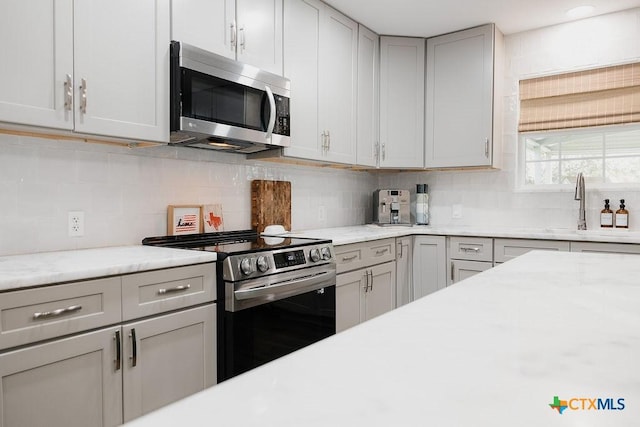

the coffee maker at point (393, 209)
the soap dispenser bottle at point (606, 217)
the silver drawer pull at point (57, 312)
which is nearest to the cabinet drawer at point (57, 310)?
the silver drawer pull at point (57, 312)

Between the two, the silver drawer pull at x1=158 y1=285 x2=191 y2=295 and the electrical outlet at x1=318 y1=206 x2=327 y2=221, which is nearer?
the silver drawer pull at x1=158 y1=285 x2=191 y2=295

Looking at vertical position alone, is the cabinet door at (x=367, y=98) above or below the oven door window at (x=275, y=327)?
above

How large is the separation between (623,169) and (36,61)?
3.90 metres

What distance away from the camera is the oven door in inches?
78.0

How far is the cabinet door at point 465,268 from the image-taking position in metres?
3.40

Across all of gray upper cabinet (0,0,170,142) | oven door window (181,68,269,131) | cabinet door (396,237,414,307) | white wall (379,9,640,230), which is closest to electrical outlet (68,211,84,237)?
gray upper cabinet (0,0,170,142)

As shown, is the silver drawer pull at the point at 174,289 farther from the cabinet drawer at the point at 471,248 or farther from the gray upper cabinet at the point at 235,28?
the cabinet drawer at the point at 471,248

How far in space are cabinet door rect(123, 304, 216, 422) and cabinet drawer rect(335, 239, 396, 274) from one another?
1.07 metres

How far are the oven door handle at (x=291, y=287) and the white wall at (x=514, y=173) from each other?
6.52 feet

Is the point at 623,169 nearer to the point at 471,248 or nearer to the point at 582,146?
the point at 582,146

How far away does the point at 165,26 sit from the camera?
2.16 metres

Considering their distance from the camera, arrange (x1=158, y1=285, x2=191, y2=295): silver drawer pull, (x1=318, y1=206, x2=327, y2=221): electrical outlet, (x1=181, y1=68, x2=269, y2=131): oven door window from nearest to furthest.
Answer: (x1=158, y1=285, x2=191, y2=295): silver drawer pull, (x1=181, y1=68, x2=269, y2=131): oven door window, (x1=318, y1=206, x2=327, y2=221): electrical outlet

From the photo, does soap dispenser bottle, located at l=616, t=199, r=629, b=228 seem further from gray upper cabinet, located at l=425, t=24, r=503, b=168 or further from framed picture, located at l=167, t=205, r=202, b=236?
framed picture, located at l=167, t=205, r=202, b=236

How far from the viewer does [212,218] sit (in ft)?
8.99
